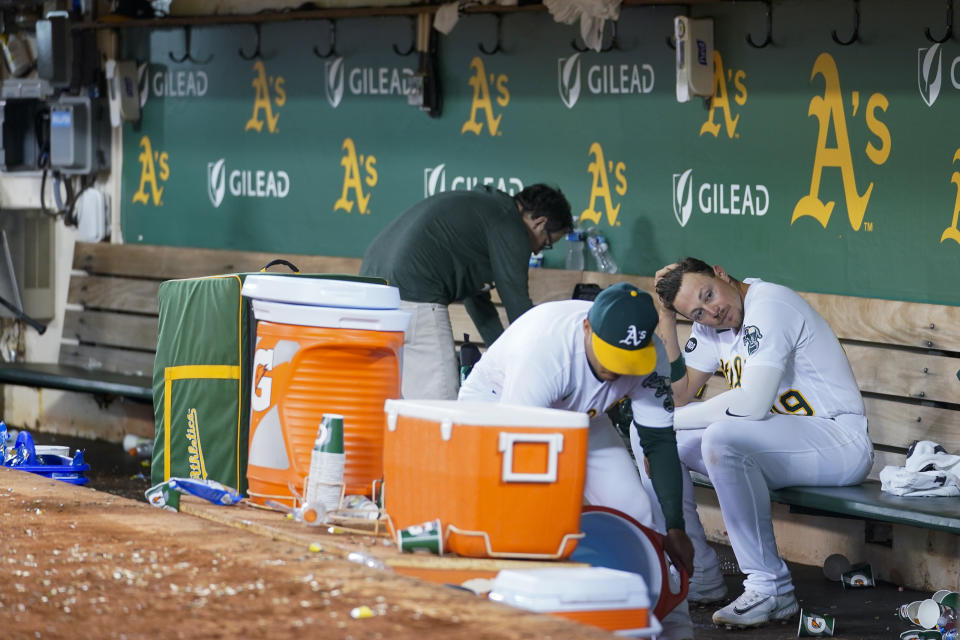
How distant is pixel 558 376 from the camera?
3590 mm

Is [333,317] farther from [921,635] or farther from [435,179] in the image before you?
[435,179]

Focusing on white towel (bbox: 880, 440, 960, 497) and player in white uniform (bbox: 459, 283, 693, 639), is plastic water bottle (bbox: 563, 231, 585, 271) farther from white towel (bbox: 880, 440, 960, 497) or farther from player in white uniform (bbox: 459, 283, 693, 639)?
player in white uniform (bbox: 459, 283, 693, 639)

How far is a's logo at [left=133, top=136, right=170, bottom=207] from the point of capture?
8680 mm

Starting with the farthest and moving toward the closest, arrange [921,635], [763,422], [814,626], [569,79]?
[569,79]
[763,422]
[814,626]
[921,635]

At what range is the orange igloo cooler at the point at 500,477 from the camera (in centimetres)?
272

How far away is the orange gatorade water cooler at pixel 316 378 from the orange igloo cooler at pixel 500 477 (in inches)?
19.3

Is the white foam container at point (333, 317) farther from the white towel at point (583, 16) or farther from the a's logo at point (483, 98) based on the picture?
the a's logo at point (483, 98)

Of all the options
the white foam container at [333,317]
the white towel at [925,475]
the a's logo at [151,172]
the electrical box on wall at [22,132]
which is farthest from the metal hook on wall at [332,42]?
the white foam container at [333,317]

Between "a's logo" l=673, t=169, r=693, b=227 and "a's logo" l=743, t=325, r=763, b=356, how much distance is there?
Answer: 1.45m

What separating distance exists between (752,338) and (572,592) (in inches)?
94.6

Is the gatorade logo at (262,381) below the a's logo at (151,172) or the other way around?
below

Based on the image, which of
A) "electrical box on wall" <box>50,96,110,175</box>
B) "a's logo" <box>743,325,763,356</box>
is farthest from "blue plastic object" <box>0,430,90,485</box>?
"electrical box on wall" <box>50,96,110,175</box>

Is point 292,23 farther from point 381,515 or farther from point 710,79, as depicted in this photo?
point 381,515

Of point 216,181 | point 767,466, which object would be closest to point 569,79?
point 767,466
